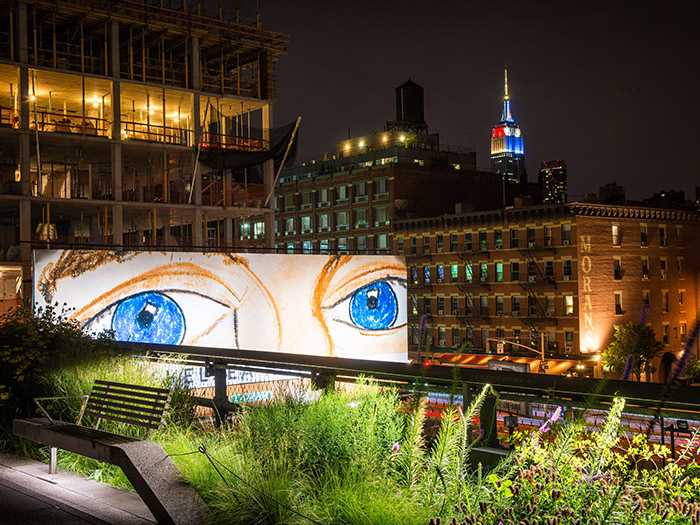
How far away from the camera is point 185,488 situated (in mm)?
7949

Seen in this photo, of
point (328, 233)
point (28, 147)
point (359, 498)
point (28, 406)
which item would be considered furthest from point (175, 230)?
point (359, 498)

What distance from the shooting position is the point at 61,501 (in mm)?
8773

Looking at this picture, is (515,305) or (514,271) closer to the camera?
(514,271)

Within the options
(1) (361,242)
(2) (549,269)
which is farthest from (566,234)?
(1) (361,242)

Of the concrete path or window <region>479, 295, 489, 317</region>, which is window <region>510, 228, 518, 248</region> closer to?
window <region>479, 295, 489, 317</region>

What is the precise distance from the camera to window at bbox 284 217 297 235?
3937 inches

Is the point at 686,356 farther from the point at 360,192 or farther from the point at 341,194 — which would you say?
the point at 341,194

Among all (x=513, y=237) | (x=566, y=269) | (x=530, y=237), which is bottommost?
(x=566, y=269)

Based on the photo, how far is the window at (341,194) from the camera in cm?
9294

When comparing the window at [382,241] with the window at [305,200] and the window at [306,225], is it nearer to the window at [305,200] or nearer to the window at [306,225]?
the window at [306,225]

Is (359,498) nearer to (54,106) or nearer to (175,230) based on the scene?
(54,106)

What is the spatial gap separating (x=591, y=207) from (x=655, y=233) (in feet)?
34.5

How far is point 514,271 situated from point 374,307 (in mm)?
39392

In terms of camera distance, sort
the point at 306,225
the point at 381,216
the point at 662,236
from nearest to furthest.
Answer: the point at 662,236
the point at 381,216
the point at 306,225
